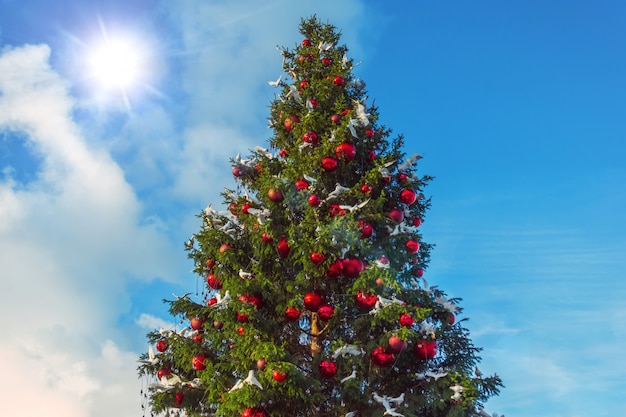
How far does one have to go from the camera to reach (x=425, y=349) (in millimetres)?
9492

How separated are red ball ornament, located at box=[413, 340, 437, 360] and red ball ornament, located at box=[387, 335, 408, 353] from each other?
49cm

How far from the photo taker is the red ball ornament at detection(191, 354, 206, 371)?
32.5ft

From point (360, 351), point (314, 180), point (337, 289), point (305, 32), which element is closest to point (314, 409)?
point (360, 351)

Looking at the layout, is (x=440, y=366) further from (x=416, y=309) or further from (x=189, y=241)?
(x=189, y=241)

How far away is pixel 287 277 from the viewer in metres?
10.8

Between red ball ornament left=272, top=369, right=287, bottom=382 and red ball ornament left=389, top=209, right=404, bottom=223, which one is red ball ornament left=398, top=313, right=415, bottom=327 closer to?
red ball ornament left=272, top=369, right=287, bottom=382

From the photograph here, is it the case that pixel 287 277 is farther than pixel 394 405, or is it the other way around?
pixel 287 277

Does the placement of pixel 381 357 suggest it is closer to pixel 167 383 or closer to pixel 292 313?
pixel 292 313

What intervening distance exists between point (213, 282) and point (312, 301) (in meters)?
2.59

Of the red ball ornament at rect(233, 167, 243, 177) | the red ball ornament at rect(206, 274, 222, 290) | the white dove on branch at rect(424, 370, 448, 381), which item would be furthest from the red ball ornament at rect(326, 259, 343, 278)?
the red ball ornament at rect(233, 167, 243, 177)

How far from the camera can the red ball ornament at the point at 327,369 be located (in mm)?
9406

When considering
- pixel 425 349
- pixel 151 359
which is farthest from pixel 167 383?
pixel 425 349

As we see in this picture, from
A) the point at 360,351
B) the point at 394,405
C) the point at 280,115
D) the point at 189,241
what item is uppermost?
the point at 280,115

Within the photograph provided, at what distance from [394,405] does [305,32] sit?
30.8 feet
